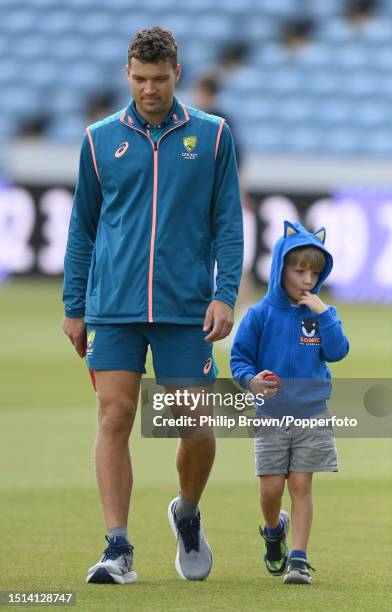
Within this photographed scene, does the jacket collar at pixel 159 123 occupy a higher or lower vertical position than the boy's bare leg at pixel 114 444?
higher

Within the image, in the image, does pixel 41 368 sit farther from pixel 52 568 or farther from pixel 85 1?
Result: pixel 85 1

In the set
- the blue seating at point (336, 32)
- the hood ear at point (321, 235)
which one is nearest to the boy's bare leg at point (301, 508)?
the hood ear at point (321, 235)

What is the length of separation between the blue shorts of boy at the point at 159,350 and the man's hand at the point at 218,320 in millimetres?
97

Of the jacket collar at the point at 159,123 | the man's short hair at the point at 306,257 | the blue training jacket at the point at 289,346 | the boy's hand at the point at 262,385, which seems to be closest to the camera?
the boy's hand at the point at 262,385

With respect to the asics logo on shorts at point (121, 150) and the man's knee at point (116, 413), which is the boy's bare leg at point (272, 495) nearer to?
the man's knee at point (116, 413)

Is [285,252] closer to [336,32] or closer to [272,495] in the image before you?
[272,495]

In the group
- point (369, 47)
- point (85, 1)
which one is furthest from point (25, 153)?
point (369, 47)

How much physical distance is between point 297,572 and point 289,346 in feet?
2.79

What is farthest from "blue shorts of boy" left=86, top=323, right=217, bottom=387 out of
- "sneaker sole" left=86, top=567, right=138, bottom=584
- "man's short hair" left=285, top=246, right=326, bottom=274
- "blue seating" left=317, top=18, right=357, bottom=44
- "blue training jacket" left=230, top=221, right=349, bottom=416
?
"blue seating" left=317, top=18, right=357, bottom=44

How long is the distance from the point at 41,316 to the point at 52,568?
13889mm

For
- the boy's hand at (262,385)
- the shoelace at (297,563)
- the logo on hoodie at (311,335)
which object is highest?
the logo on hoodie at (311,335)

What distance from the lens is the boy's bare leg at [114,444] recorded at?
5.73m

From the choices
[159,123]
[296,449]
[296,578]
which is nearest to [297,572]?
[296,578]

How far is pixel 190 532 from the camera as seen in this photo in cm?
598
